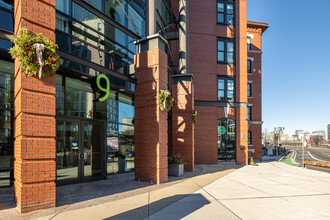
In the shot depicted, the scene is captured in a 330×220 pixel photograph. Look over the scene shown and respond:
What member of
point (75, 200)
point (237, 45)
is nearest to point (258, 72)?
point (237, 45)

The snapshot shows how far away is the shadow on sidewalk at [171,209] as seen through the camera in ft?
18.1

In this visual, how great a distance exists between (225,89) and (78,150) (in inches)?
604

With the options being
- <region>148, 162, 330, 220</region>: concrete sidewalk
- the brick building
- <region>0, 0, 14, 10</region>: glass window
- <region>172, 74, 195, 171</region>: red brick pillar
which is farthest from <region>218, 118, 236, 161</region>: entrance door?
<region>0, 0, 14, 10</region>: glass window

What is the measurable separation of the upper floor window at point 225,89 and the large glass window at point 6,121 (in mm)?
16755

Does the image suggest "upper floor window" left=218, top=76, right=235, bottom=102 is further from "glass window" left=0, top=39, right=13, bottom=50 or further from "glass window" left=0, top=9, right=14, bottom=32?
"glass window" left=0, top=39, right=13, bottom=50

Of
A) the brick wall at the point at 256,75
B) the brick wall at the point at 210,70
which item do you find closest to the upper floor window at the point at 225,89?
the brick wall at the point at 210,70

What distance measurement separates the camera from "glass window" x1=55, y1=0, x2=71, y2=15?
873 centimetres

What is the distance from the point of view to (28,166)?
5.79m

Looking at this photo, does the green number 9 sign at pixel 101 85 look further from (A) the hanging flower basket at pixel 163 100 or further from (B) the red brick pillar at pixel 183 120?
(B) the red brick pillar at pixel 183 120

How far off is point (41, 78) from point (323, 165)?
28302 millimetres

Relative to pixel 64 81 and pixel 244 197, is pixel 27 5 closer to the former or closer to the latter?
pixel 64 81

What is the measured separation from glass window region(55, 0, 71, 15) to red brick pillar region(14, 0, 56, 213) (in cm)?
267

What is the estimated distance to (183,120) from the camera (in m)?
14.9

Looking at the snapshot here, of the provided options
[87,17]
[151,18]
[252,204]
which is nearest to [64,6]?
[87,17]
